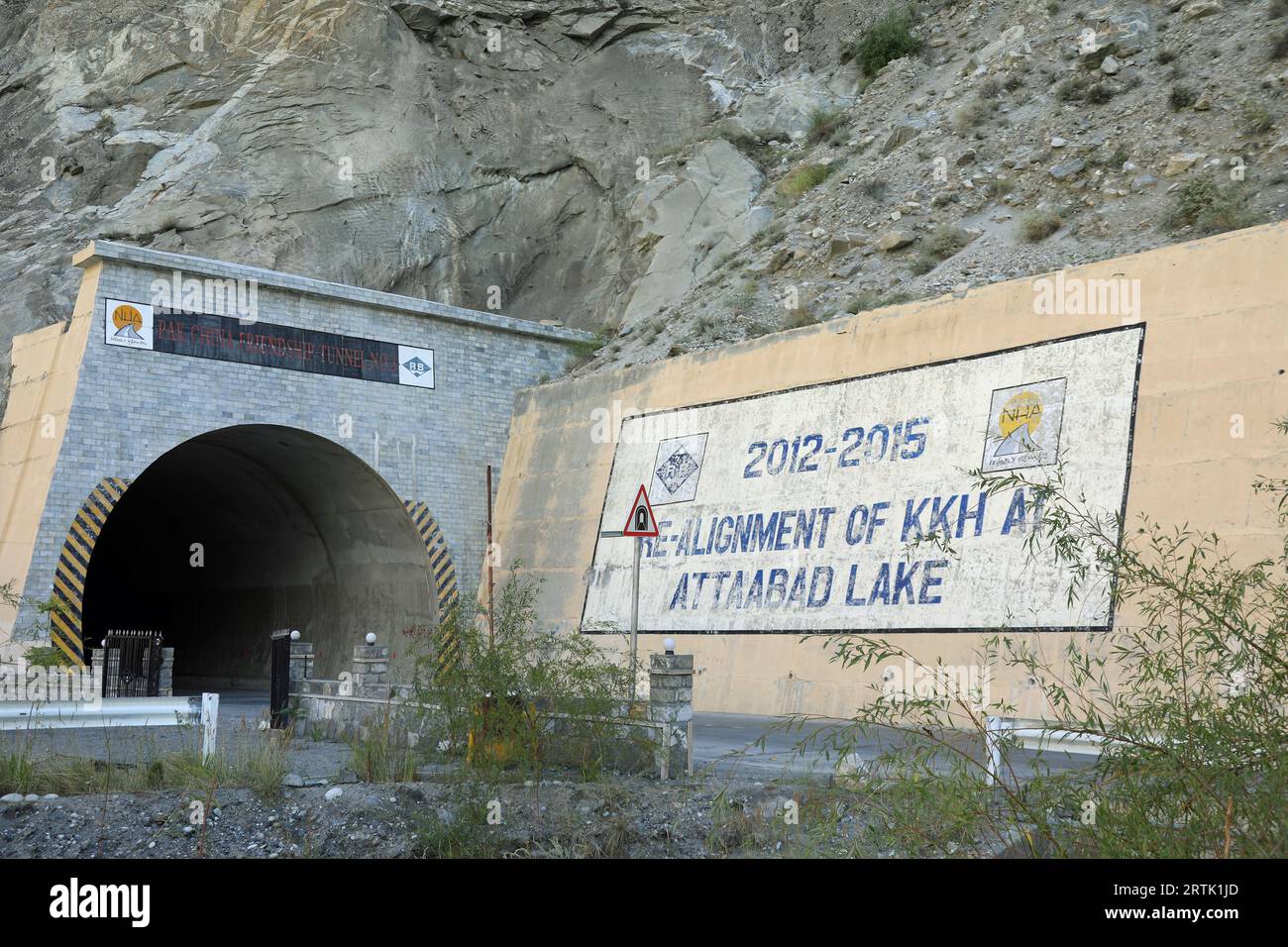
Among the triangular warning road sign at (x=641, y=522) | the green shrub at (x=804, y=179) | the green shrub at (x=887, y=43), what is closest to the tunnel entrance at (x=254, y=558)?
the triangular warning road sign at (x=641, y=522)

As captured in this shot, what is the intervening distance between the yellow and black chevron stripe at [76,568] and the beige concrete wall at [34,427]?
0.51 metres

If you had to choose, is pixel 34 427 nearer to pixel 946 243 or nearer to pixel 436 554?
pixel 436 554

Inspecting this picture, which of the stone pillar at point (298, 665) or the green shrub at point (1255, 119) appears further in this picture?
the green shrub at point (1255, 119)

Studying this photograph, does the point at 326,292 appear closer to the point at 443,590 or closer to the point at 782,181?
the point at 443,590

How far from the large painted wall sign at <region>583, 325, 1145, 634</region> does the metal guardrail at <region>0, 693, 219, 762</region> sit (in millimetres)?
7415

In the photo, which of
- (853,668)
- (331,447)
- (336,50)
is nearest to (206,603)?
(331,447)

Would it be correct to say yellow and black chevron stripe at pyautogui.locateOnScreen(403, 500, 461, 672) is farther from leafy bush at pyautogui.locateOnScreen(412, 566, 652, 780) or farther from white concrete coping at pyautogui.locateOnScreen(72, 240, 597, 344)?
leafy bush at pyautogui.locateOnScreen(412, 566, 652, 780)

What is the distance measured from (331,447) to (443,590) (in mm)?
3350

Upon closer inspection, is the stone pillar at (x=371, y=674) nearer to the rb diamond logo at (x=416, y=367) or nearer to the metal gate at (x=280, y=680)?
the metal gate at (x=280, y=680)

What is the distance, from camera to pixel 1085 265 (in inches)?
554

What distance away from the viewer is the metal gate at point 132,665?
18.9m

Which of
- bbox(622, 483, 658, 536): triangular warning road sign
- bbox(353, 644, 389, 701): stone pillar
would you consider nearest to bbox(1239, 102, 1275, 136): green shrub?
bbox(622, 483, 658, 536): triangular warning road sign

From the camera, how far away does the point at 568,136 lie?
3266cm

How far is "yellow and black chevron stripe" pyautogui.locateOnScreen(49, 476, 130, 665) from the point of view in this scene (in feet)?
57.6
